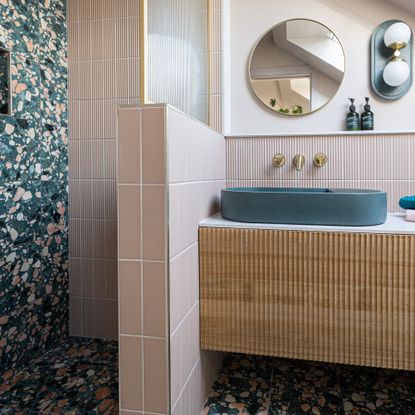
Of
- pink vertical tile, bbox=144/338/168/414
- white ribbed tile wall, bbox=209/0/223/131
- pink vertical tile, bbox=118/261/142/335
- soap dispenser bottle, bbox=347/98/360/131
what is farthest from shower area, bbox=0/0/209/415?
soap dispenser bottle, bbox=347/98/360/131

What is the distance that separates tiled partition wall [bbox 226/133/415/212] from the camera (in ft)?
6.52

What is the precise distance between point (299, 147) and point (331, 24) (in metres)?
0.70

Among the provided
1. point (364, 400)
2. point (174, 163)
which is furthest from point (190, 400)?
point (174, 163)

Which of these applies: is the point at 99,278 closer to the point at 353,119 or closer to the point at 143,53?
the point at 143,53

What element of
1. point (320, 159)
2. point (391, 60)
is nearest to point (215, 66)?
point (320, 159)

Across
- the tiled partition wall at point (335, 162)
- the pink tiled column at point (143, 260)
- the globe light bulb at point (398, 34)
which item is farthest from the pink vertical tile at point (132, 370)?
the globe light bulb at point (398, 34)

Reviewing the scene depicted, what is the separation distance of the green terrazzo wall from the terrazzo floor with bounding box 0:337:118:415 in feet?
0.33

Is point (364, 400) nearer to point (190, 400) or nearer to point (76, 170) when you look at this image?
point (190, 400)

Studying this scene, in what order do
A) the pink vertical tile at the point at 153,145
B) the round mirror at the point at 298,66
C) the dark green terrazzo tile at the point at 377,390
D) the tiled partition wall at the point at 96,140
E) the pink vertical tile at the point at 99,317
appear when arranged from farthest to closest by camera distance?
1. the pink vertical tile at the point at 99,317
2. the tiled partition wall at the point at 96,140
3. the round mirror at the point at 298,66
4. the dark green terrazzo tile at the point at 377,390
5. the pink vertical tile at the point at 153,145

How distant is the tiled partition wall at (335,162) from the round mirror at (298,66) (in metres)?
0.22

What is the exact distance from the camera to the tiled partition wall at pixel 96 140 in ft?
Result: 7.36

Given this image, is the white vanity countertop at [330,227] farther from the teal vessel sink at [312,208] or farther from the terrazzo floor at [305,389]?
the terrazzo floor at [305,389]

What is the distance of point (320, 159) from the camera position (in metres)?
2.05

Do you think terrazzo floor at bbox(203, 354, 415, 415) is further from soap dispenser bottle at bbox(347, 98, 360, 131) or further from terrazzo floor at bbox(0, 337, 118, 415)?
soap dispenser bottle at bbox(347, 98, 360, 131)
